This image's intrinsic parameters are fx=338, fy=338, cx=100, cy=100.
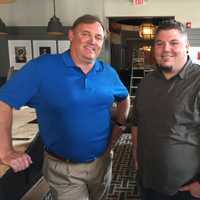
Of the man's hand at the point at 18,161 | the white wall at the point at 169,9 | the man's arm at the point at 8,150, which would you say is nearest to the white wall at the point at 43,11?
the white wall at the point at 169,9

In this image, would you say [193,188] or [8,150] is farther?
[193,188]

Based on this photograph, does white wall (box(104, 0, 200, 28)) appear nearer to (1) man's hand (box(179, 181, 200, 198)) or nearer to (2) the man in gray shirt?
→ (2) the man in gray shirt

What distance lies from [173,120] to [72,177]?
0.64 metres

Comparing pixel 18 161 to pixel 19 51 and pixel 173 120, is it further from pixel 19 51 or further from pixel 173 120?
pixel 19 51

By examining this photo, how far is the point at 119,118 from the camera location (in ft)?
6.70

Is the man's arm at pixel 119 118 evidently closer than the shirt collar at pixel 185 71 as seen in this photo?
No

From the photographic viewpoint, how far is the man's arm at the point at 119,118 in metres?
2.00

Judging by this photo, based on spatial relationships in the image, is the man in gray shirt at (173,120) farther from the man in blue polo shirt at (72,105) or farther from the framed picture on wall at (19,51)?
the framed picture on wall at (19,51)

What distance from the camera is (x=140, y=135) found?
1782mm

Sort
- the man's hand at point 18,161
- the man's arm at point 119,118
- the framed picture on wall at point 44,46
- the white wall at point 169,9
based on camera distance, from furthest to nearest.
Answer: the framed picture on wall at point 44,46 < the white wall at point 169,9 < the man's arm at point 119,118 < the man's hand at point 18,161

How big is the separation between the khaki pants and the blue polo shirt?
0.18 ft

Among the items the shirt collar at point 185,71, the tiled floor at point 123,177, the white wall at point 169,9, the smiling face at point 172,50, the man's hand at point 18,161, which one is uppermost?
the white wall at point 169,9

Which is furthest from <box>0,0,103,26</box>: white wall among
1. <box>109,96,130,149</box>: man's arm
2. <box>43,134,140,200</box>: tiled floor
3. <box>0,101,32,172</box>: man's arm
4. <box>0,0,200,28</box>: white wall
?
<box>0,101,32,172</box>: man's arm

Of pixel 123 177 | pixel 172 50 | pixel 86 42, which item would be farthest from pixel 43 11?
pixel 172 50
